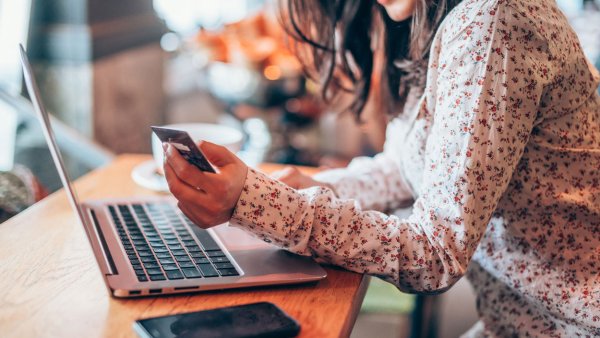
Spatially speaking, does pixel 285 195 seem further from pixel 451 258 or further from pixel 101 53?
pixel 101 53

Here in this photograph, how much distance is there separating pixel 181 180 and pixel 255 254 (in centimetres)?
17

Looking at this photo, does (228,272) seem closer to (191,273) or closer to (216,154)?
(191,273)

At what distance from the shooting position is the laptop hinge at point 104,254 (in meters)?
0.77

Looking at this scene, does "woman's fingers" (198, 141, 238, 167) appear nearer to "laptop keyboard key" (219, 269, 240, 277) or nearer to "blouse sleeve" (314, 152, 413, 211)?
"laptop keyboard key" (219, 269, 240, 277)

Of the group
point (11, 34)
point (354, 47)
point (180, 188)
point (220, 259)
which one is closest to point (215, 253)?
point (220, 259)

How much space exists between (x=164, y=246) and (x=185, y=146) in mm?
193

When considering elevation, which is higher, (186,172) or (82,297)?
(186,172)

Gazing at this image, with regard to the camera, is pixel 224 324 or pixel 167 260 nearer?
pixel 224 324

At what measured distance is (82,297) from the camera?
75 cm

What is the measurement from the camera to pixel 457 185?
0.77 metres

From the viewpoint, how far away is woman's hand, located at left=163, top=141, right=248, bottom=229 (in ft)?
2.44

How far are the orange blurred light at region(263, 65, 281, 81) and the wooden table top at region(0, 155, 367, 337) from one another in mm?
1432

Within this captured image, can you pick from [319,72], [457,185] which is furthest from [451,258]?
[319,72]

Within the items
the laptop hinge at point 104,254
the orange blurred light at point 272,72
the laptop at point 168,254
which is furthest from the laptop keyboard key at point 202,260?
the orange blurred light at point 272,72
